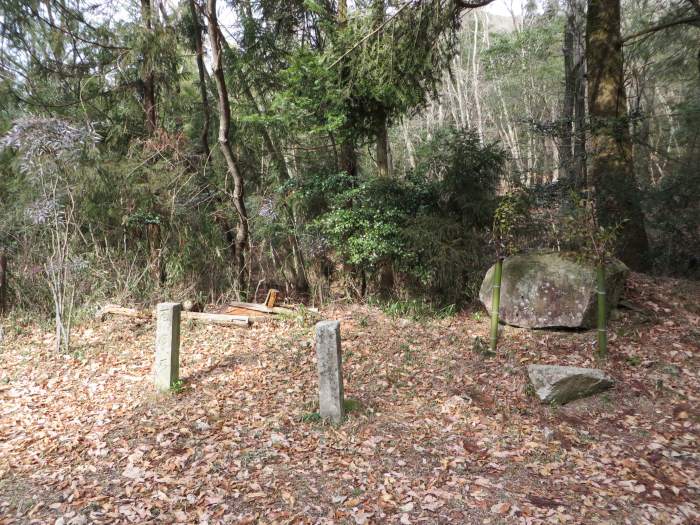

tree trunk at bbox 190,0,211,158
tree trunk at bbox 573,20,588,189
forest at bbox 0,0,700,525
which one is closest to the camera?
forest at bbox 0,0,700,525

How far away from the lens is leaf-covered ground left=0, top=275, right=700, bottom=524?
→ 3.39 metres

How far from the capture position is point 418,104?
8.96 metres

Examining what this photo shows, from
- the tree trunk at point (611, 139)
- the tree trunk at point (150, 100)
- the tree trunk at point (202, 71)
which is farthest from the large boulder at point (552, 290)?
the tree trunk at point (150, 100)

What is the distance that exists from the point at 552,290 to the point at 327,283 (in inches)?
175

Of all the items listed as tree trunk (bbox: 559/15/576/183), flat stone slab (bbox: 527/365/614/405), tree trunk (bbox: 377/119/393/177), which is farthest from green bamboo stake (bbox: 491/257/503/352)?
tree trunk (bbox: 559/15/576/183)

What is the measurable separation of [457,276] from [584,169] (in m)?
4.32

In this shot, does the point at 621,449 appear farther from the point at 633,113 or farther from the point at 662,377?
the point at 633,113

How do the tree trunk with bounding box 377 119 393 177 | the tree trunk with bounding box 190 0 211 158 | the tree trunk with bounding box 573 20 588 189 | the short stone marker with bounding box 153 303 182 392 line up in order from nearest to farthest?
the short stone marker with bounding box 153 303 182 392 < the tree trunk with bounding box 573 20 588 189 < the tree trunk with bounding box 377 119 393 177 < the tree trunk with bounding box 190 0 211 158

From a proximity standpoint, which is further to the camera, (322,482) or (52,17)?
(52,17)

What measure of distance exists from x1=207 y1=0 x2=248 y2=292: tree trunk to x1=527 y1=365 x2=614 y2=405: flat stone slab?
20.0 ft

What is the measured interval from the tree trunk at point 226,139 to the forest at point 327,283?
0.04 metres

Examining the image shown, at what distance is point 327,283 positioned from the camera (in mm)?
9148

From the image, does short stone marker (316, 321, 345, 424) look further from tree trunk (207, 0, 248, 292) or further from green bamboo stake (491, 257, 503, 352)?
tree trunk (207, 0, 248, 292)

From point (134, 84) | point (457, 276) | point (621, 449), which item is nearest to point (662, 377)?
point (621, 449)
